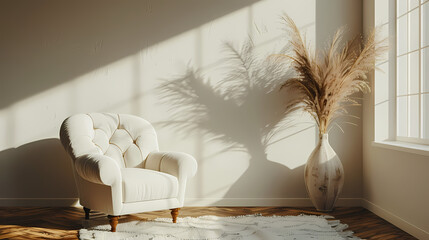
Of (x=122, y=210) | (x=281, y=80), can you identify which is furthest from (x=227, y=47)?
(x=122, y=210)

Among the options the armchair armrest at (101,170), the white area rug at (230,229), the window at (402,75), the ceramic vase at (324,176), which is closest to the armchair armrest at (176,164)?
the white area rug at (230,229)

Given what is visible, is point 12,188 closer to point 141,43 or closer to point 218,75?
point 141,43

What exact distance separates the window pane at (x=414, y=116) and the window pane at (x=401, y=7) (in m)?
0.76

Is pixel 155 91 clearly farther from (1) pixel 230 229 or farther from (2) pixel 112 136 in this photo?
(1) pixel 230 229

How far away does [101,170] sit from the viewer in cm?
289

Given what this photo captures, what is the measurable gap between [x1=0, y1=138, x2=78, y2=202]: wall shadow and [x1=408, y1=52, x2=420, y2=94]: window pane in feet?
10.6

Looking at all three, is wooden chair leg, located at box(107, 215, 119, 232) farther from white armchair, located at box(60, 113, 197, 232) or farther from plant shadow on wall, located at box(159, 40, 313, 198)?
plant shadow on wall, located at box(159, 40, 313, 198)

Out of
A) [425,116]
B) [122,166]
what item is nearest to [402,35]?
[425,116]

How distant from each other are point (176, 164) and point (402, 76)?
210cm

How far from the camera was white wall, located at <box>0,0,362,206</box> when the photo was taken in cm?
407

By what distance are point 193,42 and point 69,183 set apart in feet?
6.05

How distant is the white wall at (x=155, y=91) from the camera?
407 cm

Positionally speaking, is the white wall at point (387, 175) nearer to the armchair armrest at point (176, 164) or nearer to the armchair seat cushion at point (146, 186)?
the armchair armrest at point (176, 164)

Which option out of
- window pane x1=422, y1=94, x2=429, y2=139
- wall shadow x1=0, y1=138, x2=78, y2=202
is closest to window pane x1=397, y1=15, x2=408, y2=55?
window pane x1=422, y1=94, x2=429, y2=139
